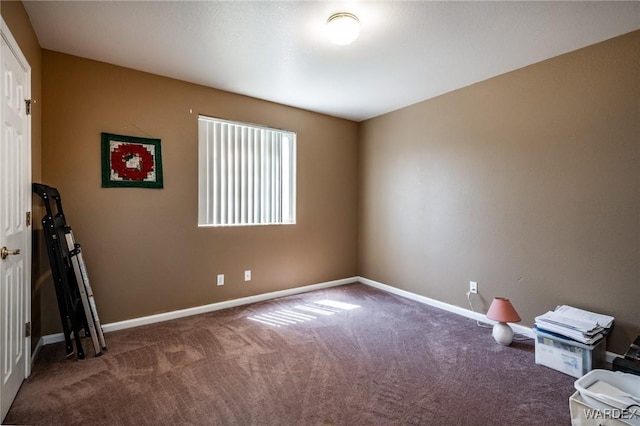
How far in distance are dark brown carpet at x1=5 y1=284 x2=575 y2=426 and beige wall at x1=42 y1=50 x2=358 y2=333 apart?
482 millimetres

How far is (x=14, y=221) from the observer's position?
6.11 feet

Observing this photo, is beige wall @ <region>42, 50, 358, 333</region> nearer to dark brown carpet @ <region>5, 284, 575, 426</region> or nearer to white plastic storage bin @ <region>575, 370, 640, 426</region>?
dark brown carpet @ <region>5, 284, 575, 426</region>

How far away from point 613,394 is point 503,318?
0.94 metres

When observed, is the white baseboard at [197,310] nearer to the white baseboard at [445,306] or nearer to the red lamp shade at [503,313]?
the white baseboard at [445,306]

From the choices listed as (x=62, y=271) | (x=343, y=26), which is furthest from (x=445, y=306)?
(x=62, y=271)

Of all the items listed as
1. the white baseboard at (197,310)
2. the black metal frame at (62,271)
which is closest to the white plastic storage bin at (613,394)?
the white baseboard at (197,310)

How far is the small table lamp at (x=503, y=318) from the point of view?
2.64 metres

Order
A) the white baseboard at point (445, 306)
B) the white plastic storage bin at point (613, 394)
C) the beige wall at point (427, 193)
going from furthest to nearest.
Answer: the white baseboard at point (445, 306), the beige wall at point (427, 193), the white plastic storage bin at point (613, 394)

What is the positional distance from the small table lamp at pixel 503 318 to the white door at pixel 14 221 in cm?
336

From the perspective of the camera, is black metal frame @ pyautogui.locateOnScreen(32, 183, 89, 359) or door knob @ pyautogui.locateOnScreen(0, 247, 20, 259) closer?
door knob @ pyautogui.locateOnScreen(0, 247, 20, 259)

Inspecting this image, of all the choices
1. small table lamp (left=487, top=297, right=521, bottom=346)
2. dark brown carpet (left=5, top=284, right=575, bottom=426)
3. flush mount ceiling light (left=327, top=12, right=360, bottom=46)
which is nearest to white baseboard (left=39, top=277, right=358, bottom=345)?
dark brown carpet (left=5, top=284, right=575, bottom=426)

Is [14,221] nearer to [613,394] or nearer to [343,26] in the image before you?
[343,26]

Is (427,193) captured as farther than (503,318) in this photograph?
Yes

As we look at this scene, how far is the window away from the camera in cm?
349
